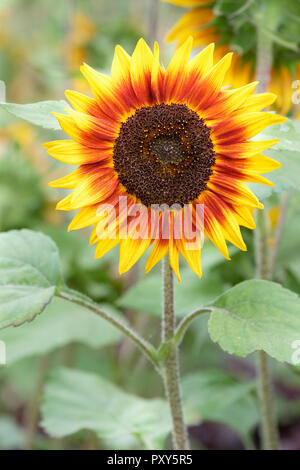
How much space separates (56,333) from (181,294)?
201 millimetres

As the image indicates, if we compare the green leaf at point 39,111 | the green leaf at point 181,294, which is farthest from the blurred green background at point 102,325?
the green leaf at point 39,111

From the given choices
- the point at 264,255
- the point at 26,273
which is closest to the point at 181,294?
the point at 264,255

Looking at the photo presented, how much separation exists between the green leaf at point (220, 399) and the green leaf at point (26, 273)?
320 millimetres

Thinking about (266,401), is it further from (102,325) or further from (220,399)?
(102,325)

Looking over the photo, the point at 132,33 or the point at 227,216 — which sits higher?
the point at 132,33

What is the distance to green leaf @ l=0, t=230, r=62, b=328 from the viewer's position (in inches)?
19.4

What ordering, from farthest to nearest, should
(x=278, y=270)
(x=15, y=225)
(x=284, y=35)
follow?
(x=15, y=225)
(x=278, y=270)
(x=284, y=35)

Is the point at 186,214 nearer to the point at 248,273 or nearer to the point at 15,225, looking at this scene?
the point at 248,273

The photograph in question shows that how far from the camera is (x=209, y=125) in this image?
0.48 m

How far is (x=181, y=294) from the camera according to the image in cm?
73

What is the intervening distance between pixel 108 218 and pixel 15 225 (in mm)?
615

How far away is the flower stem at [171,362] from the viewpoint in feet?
1.65
